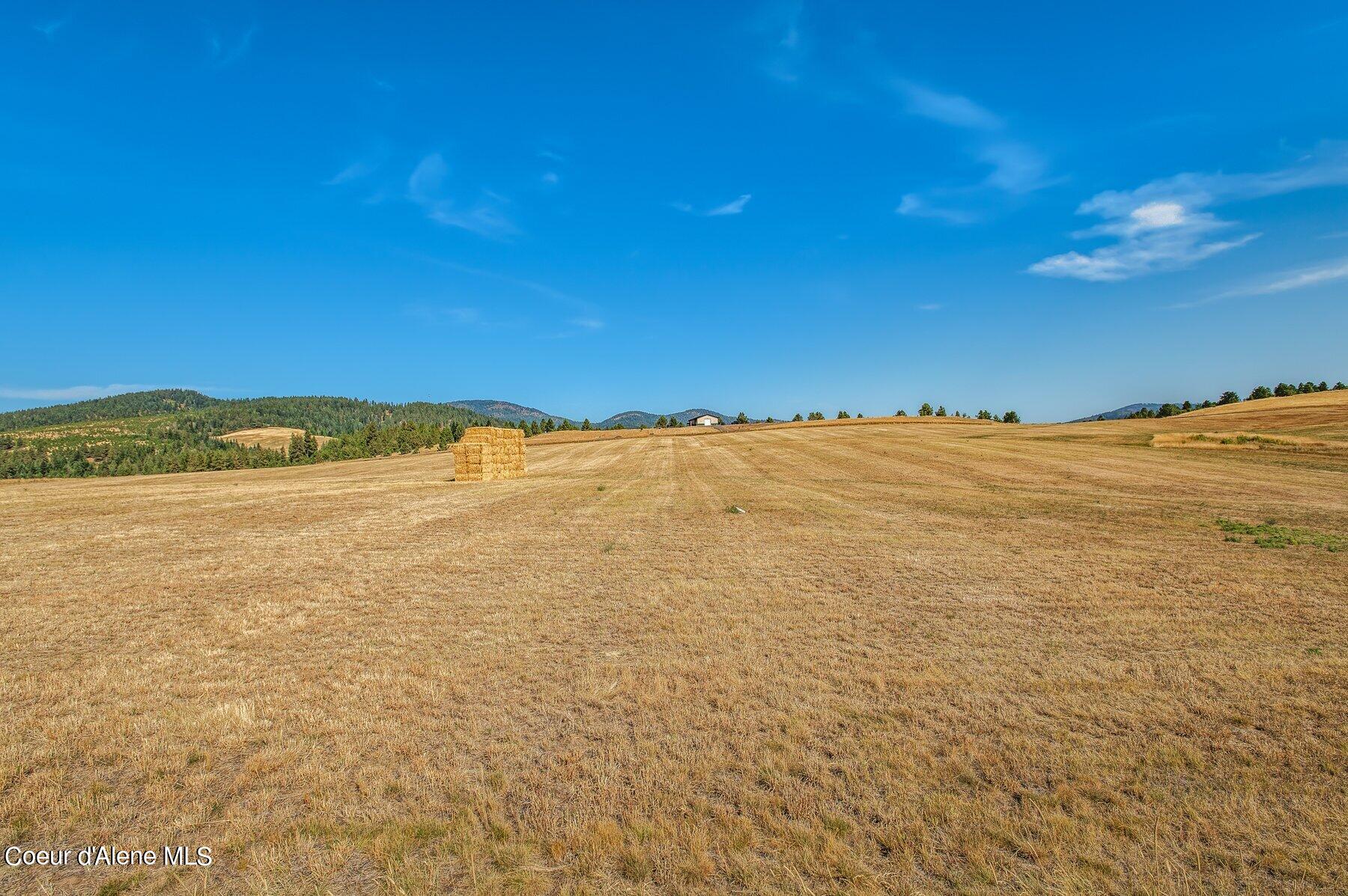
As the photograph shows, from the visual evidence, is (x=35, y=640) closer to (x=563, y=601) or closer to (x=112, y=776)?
(x=112, y=776)

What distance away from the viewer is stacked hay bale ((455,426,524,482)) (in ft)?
113

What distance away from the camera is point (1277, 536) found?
14102 mm

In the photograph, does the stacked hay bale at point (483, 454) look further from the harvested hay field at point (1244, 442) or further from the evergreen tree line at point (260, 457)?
the evergreen tree line at point (260, 457)

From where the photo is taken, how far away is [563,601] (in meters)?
10.6

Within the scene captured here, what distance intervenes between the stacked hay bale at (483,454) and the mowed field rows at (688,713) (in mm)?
18994

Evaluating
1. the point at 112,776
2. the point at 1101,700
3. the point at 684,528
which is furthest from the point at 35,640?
the point at 1101,700

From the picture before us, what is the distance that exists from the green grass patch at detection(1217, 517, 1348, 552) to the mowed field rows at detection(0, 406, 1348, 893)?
0.66 feet

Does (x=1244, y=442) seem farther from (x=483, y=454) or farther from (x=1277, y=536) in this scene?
(x=483, y=454)

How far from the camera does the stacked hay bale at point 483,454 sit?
113 feet

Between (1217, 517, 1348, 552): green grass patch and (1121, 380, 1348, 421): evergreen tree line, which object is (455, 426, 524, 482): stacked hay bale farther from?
(1121, 380, 1348, 421): evergreen tree line

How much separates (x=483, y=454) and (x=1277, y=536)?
3418cm

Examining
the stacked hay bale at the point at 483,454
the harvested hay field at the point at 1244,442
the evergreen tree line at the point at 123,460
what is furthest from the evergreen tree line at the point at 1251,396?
the evergreen tree line at the point at 123,460

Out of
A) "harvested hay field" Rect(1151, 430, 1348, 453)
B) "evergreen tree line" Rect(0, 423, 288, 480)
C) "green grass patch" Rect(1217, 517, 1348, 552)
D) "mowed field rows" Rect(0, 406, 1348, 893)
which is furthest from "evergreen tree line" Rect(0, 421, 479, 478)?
"green grass patch" Rect(1217, 517, 1348, 552)

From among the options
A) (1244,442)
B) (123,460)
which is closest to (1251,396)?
(1244,442)
